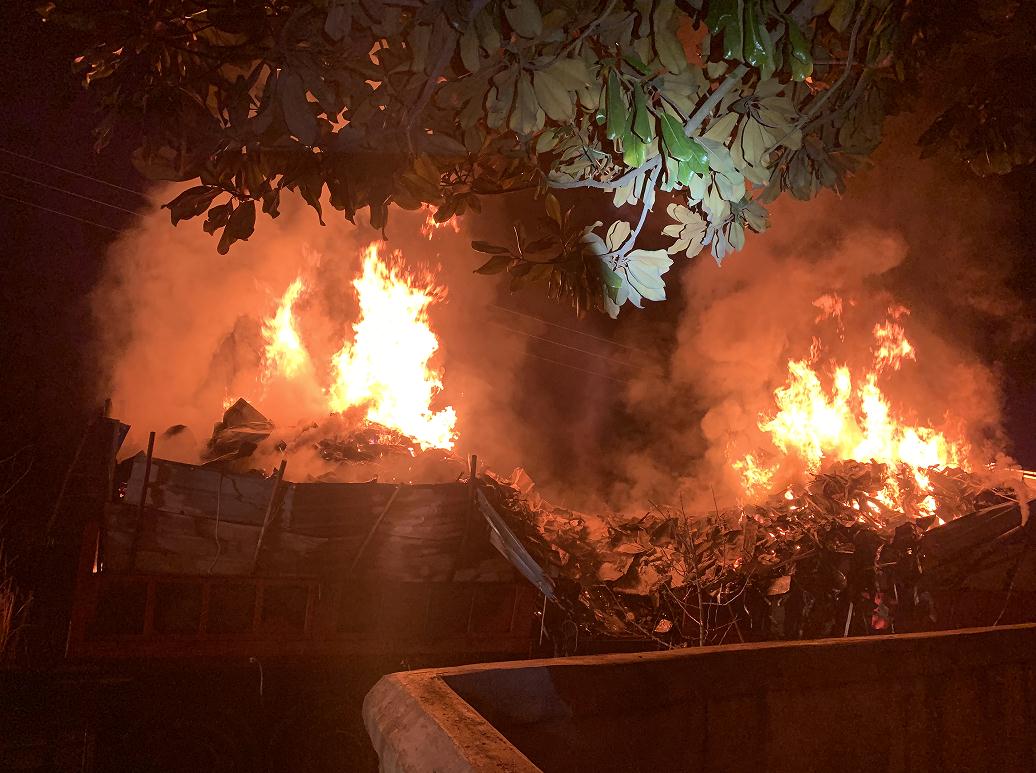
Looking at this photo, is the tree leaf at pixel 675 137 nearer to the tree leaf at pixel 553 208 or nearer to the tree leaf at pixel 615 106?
the tree leaf at pixel 615 106

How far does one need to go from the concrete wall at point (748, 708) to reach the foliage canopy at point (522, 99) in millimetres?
1806

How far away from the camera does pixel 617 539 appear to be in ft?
24.4

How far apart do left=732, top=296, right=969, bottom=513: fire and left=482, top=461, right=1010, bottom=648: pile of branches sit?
8.62 m

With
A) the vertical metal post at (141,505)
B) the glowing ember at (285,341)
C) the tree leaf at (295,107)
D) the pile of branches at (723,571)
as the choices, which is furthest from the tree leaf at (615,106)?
the glowing ember at (285,341)

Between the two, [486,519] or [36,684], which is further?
[486,519]

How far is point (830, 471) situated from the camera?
10.2m

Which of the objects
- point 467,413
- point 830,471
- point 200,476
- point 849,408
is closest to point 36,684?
point 200,476

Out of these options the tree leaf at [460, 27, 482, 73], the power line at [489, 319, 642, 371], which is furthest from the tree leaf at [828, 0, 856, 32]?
the power line at [489, 319, 642, 371]

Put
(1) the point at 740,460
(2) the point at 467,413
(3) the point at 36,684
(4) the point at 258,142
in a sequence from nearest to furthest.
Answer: (4) the point at 258,142 → (3) the point at 36,684 → (1) the point at 740,460 → (2) the point at 467,413

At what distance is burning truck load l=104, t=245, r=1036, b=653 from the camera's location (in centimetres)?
559

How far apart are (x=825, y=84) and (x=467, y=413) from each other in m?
18.1

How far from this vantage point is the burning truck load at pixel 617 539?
559cm

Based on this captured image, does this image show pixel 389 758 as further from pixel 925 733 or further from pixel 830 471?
pixel 830 471

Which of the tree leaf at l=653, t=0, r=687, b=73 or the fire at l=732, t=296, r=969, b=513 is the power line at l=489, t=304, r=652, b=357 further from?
the tree leaf at l=653, t=0, r=687, b=73
